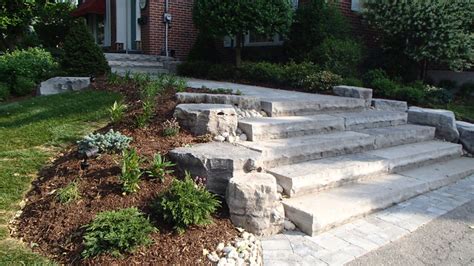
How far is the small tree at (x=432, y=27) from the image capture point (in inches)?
314

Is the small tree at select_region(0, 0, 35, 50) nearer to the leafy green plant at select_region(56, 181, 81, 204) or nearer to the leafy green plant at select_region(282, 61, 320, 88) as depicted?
the leafy green plant at select_region(282, 61, 320, 88)

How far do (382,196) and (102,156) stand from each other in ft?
8.78

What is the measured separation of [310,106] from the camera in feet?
18.1

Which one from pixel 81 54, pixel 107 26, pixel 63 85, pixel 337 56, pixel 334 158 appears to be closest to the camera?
pixel 334 158

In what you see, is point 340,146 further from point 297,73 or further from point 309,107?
point 297,73

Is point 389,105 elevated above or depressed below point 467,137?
above

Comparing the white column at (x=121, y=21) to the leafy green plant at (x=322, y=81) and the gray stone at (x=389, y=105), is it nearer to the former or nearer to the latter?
the leafy green plant at (x=322, y=81)

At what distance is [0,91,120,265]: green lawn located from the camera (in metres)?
3.26

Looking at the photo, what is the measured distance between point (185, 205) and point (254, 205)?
1.82ft

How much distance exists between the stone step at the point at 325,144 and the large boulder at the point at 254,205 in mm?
615

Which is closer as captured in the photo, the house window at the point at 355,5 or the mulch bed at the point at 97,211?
the mulch bed at the point at 97,211

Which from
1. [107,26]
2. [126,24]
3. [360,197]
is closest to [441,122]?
[360,197]

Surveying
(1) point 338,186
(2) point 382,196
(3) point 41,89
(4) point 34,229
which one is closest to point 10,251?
(4) point 34,229

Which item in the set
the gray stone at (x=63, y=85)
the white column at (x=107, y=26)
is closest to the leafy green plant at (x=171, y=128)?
the gray stone at (x=63, y=85)
